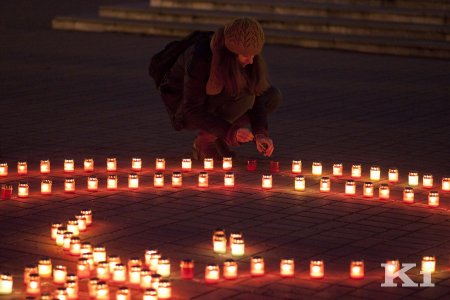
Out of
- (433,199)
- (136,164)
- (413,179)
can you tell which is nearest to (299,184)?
(413,179)

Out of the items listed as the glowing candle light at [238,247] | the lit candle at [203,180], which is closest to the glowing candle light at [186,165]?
the lit candle at [203,180]

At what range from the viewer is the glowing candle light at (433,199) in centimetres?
832

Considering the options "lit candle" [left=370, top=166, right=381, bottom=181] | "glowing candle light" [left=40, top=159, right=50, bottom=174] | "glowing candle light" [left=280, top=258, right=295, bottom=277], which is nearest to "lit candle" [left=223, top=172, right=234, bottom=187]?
"lit candle" [left=370, top=166, right=381, bottom=181]

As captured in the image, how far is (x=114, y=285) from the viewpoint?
21.1 feet

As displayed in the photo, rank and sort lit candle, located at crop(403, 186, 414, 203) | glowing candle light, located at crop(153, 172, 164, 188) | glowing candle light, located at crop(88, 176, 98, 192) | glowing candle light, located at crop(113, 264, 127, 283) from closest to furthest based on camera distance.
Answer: glowing candle light, located at crop(113, 264, 127, 283) < lit candle, located at crop(403, 186, 414, 203) < glowing candle light, located at crop(88, 176, 98, 192) < glowing candle light, located at crop(153, 172, 164, 188)

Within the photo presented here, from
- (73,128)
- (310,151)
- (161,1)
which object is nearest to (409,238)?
(310,151)

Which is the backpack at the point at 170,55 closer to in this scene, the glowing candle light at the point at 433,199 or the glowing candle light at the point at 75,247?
the glowing candle light at the point at 433,199

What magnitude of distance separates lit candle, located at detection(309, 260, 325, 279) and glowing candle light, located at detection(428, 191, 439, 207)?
193 centimetres

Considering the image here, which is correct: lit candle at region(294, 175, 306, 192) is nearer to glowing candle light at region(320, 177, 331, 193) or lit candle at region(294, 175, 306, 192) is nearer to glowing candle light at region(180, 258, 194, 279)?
glowing candle light at region(320, 177, 331, 193)

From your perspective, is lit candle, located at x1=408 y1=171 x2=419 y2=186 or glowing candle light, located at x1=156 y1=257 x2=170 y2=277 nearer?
glowing candle light, located at x1=156 y1=257 x2=170 y2=277

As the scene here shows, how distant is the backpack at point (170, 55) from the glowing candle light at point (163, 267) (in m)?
3.29

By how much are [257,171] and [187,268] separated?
9.88 ft

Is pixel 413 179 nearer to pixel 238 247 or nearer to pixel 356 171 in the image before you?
pixel 356 171

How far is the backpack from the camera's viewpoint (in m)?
9.61
